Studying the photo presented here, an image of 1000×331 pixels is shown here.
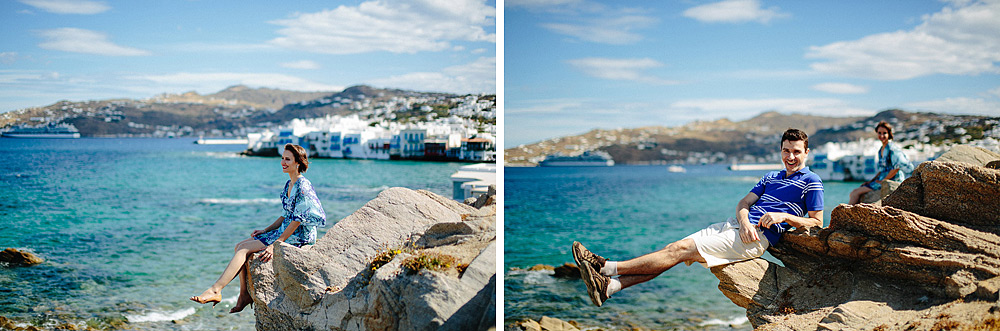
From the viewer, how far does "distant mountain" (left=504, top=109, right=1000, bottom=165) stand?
23.8 meters

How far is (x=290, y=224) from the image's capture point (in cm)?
382

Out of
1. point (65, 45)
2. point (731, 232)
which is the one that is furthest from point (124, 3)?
point (731, 232)

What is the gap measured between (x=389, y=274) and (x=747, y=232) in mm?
2023

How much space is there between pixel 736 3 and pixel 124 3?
106 feet

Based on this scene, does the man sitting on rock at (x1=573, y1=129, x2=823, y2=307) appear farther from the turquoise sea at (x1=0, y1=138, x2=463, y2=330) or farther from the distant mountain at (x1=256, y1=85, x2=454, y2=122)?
the distant mountain at (x1=256, y1=85, x2=454, y2=122)

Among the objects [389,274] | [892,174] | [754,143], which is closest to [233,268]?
[389,274]

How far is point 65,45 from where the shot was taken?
1321cm

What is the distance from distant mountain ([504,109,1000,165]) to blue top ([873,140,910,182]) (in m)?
16.3

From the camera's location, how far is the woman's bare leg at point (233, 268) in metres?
3.69

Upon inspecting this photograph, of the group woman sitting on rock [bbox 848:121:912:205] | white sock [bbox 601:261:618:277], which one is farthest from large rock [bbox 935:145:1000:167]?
white sock [bbox 601:261:618:277]

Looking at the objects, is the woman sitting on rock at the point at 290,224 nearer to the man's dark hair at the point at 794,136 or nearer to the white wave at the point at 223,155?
the man's dark hair at the point at 794,136

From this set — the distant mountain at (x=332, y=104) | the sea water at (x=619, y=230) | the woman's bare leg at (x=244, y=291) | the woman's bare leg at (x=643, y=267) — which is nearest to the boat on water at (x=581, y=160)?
the sea water at (x=619, y=230)

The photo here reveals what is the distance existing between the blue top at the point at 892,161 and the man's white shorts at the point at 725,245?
2.33 m

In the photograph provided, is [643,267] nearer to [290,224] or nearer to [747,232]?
[747,232]
